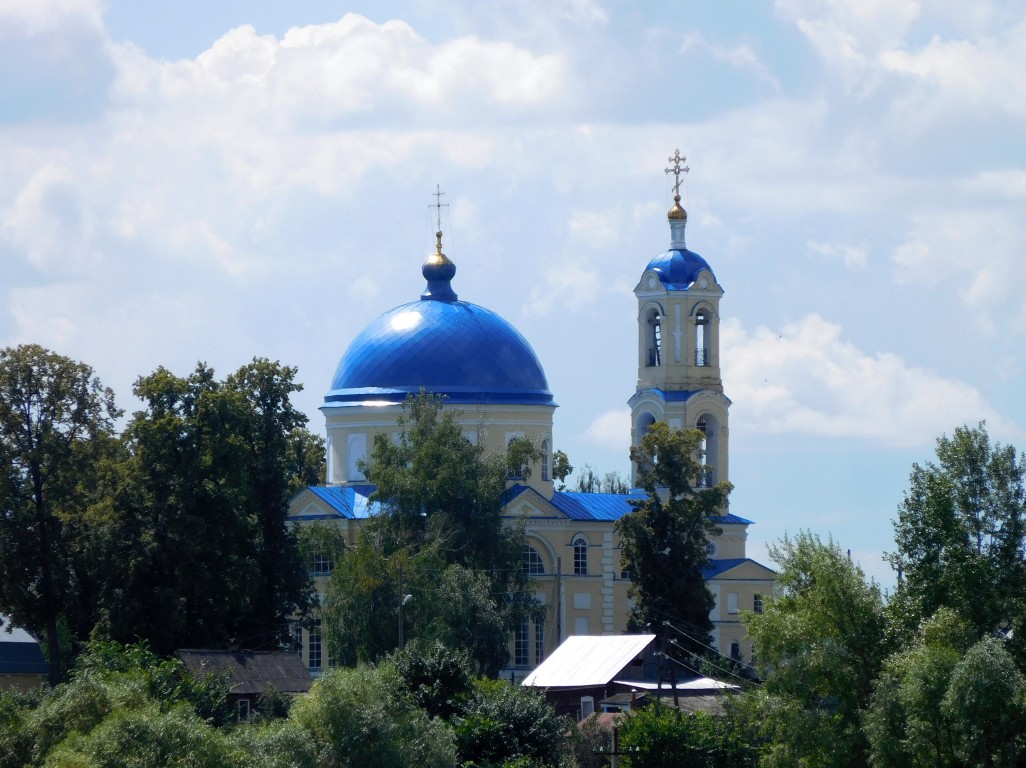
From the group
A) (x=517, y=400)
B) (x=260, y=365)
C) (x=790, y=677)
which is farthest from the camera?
(x=517, y=400)

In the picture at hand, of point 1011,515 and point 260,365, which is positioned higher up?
point 260,365

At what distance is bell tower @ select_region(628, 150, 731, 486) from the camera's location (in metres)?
61.4

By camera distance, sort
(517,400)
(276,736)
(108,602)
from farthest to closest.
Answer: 1. (517,400)
2. (108,602)
3. (276,736)

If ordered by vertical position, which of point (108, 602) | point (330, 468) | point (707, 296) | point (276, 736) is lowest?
point (276, 736)

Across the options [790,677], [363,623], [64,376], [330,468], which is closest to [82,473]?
[64,376]

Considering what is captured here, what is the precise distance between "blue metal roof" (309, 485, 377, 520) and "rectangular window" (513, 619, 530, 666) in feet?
15.6

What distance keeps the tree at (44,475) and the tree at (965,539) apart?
1744cm

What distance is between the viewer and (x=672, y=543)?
54.5 meters

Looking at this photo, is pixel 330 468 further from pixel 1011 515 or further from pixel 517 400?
pixel 1011 515

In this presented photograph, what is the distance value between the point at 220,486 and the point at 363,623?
14.6 ft

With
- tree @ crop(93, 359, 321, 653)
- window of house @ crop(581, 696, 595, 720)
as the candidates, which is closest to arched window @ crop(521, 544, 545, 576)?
tree @ crop(93, 359, 321, 653)

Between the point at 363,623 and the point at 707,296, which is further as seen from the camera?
the point at 707,296

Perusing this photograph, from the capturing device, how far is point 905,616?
3906cm

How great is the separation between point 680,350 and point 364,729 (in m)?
27.7
